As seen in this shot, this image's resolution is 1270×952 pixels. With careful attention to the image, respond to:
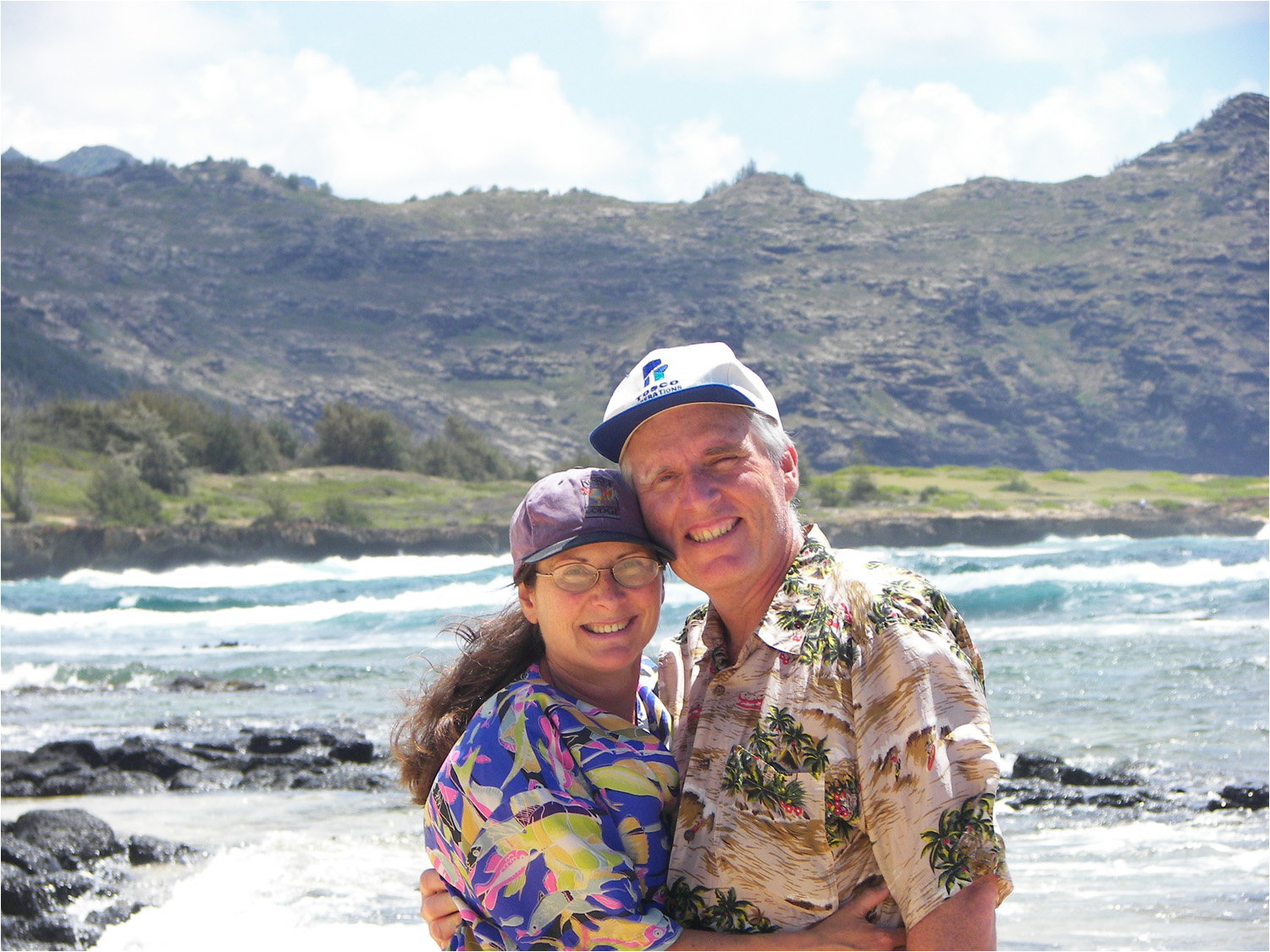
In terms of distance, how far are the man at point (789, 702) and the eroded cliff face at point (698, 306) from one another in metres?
107

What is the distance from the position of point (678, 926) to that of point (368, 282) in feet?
471

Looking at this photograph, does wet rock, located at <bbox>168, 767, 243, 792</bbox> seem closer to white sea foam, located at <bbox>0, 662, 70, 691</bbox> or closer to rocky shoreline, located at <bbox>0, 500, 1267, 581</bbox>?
white sea foam, located at <bbox>0, 662, 70, 691</bbox>

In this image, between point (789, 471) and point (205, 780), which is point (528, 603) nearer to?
point (789, 471)

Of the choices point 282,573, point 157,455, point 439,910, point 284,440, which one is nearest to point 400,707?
point 439,910

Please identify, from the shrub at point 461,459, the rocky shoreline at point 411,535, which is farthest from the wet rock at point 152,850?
the shrub at point 461,459

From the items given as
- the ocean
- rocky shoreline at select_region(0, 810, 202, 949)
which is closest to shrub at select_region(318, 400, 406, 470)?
the ocean

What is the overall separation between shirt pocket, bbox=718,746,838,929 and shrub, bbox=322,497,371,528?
5206cm

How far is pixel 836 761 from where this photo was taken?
205 cm

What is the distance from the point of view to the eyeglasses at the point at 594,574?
2369mm

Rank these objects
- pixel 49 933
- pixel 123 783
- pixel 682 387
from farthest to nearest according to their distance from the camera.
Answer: pixel 123 783 → pixel 49 933 → pixel 682 387

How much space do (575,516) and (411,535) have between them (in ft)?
Answer: 173

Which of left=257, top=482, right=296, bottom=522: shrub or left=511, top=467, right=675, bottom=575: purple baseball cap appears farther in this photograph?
left=257, top=482, right=296, bottom=522: shrub

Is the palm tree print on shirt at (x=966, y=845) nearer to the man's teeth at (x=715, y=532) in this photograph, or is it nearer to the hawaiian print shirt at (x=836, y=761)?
the hawaiian print shirt at (x=836, y=761)

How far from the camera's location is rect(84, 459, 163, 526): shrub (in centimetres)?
4684
